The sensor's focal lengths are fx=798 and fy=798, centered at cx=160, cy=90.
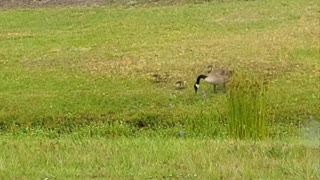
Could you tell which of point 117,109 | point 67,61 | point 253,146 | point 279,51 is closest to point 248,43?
point 279,51

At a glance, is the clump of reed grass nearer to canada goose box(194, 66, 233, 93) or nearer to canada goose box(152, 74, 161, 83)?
canada goose box(194, 66, 233, 93)

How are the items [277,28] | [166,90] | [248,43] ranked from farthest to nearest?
[277,28], [248,43], [166,90]

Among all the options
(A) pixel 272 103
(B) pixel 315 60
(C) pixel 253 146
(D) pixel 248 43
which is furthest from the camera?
(D) pixel 248 43

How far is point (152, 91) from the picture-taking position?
13.5 metres

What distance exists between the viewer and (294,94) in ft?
42.9

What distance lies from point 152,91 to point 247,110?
4167mm

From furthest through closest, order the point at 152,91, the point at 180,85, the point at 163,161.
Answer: the point at 180,85, the point at 152,91, the point at 163,161

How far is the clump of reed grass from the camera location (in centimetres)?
951

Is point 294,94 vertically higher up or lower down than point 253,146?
lower down

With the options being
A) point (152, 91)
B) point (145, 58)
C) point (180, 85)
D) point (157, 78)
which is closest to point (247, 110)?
Answer: point (152, 91)

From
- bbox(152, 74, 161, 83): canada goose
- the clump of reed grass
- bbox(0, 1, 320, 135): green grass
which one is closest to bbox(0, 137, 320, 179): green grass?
the clump of reed grass

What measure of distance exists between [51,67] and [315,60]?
5.15m

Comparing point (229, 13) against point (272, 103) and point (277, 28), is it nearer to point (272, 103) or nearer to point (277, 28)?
point (277, 28)

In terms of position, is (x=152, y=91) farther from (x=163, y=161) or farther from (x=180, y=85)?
(x=163, y=161)
